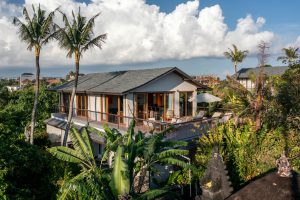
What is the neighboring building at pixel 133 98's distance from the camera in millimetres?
22703

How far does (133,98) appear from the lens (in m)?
22.7

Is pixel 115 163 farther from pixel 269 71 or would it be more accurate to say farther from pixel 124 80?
pixel 269 71

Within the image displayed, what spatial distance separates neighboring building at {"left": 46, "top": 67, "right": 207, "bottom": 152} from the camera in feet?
74.5

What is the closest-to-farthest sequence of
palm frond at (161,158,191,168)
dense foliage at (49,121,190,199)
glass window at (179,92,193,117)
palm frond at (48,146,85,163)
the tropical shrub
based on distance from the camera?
dense foliage at (49,121,190,199)
palm frond at (48,146,85,163)
palm frond at (161,158,191,168)
the tropical shrub
glass window at (179,92,193,117)

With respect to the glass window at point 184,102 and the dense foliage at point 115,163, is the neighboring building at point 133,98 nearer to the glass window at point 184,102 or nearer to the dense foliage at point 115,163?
the glass window at point 184,102

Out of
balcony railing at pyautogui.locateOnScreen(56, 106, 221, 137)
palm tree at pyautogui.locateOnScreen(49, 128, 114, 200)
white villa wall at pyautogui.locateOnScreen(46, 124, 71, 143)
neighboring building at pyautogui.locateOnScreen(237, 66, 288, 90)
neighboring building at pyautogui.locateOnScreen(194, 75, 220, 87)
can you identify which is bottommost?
white villa wall at pyautogui.locateOnScreen(46, 124, 71, 143)

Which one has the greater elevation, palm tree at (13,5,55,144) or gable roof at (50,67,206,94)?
palm tree at (13,5,55,144)

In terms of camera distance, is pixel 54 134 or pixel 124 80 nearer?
pixel 124 80

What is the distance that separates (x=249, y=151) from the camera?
16266 millimetres

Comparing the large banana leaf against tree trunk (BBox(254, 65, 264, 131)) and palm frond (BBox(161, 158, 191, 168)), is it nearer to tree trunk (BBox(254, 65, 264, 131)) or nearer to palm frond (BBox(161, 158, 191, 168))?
palm frond (BBox(161, 158, 191, 168))

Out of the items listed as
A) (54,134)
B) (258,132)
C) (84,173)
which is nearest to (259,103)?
(258,132)

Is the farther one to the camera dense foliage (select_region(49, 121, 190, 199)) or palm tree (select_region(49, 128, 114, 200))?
dense foliage (select_region(49, 121, 190, 199))

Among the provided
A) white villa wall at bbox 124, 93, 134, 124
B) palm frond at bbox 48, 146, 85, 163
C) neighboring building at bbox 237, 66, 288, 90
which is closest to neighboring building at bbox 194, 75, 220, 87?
white villa wall at bbox 124, 93, 134, 124

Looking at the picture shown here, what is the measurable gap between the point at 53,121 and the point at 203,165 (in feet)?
59.5
